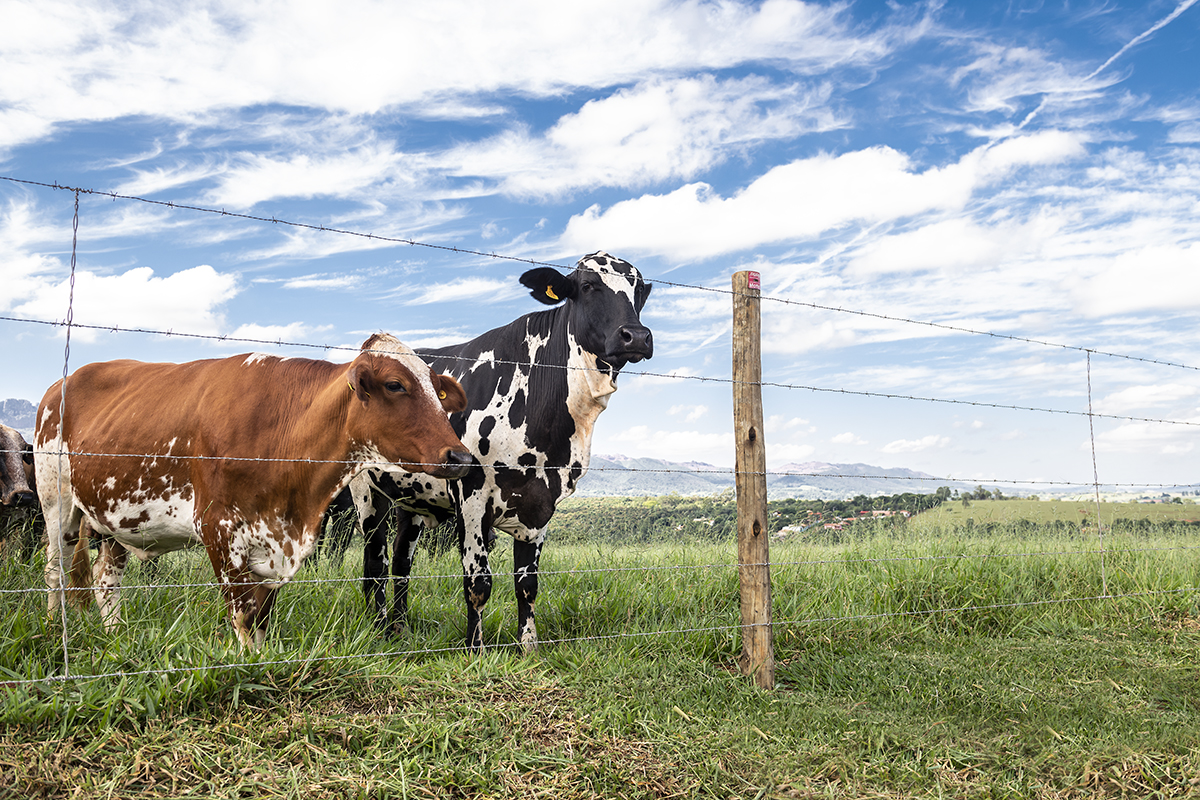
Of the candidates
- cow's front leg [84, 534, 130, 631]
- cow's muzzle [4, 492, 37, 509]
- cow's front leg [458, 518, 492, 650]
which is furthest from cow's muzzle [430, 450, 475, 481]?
cow's muzzle [4, 492, 37, 509]

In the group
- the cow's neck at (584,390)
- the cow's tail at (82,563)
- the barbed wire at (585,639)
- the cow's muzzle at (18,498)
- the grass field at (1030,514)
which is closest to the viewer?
the barbed wire at (585,639)

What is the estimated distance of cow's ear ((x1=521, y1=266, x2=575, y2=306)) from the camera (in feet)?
18.0

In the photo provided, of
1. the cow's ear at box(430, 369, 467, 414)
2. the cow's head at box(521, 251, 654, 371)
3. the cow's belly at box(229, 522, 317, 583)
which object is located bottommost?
the cow's belly at box(229, 522, 317, 583)

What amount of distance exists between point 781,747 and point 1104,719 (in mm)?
2118

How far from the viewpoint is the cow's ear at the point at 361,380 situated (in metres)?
4.41

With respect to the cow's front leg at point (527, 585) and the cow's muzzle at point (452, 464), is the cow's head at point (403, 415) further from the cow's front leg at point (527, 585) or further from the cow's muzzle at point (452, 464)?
the cow's front leg at point (527, 585)

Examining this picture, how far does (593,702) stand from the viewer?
4.46 m

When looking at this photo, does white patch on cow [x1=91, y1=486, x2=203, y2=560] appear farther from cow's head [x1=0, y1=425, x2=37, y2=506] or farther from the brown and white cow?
cow's head [x1=0, y1=425, x2=37, y2=506]

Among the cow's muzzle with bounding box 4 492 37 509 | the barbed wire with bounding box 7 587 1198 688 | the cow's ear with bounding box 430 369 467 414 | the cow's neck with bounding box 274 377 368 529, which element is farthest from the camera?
the cow's muzzle with bounding box 4 492 37 509

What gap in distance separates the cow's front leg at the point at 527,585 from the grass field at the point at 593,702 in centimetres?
15

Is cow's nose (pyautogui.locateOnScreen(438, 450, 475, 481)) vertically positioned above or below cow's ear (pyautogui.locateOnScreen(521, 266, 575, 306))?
below

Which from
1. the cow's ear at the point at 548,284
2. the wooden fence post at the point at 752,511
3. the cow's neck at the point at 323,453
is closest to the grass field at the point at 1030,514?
the wooden fence post at the point at 752,511

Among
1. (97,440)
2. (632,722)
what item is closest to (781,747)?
(632,722)

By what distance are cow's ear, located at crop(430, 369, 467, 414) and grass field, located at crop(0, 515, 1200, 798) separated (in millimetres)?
1410
